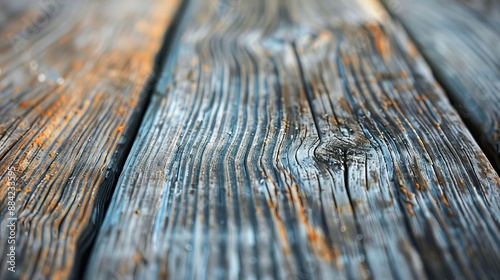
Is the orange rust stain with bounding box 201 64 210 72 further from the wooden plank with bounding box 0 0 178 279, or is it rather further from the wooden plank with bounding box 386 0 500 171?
the wooden plank with bounding box 386 0 500 171

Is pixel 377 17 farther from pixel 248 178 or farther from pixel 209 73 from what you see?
pixel 248 178

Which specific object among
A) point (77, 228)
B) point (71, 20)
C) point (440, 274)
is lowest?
point (71, 20)

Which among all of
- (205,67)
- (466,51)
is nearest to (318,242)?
(205,67)

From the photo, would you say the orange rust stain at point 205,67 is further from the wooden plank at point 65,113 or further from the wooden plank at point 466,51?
the wooden plank at point 466,51

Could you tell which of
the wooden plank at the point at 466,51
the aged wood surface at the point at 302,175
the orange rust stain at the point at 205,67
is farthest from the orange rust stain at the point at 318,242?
the orange rust stain at the point at 205,67

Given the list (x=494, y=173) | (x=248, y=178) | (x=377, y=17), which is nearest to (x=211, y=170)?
(x=248, y=178)
